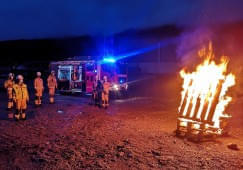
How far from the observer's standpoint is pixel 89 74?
16.7 metres

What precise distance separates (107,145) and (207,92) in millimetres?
2992

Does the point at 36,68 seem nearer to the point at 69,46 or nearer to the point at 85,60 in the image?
the point at 69,46

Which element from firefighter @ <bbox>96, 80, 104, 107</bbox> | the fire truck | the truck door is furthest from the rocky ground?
the truck door

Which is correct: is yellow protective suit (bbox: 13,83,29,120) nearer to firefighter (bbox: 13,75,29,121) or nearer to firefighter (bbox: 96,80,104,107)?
firefighter (bbox: 13,75,29,121)

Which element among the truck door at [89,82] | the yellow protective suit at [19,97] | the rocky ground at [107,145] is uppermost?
the truck door at [89,82]

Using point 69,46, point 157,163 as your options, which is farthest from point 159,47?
point 157,163

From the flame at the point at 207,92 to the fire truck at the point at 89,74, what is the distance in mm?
8766

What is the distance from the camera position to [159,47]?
30.5 metres

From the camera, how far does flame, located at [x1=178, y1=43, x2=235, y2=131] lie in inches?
273

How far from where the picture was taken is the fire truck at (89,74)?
16.2 m

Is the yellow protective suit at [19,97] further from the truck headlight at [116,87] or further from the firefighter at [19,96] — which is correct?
the truck headlight at [116,87]

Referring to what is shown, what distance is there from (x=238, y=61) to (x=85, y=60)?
32.5 feet

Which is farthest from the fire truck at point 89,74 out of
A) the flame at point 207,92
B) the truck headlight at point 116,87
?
the flame at point 207,92

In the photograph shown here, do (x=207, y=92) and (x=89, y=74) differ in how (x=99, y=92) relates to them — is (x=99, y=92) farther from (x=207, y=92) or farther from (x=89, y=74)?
(x=207, y=92)
